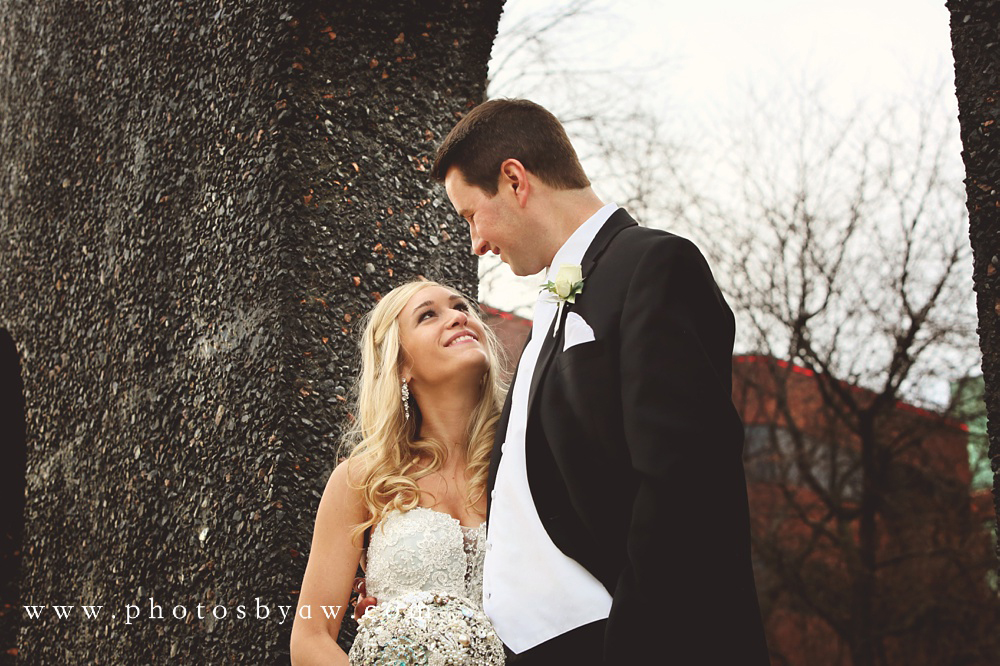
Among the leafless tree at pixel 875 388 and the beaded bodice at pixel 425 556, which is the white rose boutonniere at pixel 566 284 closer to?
the beaded bodice at pixel 425 556

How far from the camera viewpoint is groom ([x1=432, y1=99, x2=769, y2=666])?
5.18ft

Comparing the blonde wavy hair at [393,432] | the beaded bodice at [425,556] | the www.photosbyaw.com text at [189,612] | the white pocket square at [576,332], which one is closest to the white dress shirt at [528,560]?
the white pocket square at [576,332]

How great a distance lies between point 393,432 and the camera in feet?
9.19

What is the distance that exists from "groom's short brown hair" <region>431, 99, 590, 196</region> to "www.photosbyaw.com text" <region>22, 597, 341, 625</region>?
1.23 metres

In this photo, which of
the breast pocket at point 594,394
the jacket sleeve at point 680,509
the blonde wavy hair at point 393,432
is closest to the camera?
the jacket sleeve at point 680,509

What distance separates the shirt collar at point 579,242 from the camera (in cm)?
203

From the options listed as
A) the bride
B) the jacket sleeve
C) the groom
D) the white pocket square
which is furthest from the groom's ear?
the bride

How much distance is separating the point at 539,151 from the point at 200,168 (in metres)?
1.94

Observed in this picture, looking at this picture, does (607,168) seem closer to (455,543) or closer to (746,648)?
(455,543)

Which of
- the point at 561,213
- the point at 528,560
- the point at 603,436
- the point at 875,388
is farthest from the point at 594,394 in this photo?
the point at 875,388

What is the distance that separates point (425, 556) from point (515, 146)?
111 cm

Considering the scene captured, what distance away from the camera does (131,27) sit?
4.18 meters

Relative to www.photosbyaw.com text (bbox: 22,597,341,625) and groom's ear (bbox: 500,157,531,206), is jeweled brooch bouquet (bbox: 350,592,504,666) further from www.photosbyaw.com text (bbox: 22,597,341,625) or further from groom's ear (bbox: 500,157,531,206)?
groom's ear (bbox: 500,157,531,206)

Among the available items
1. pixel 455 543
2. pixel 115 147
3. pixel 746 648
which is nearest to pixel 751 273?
pixel 115 147
